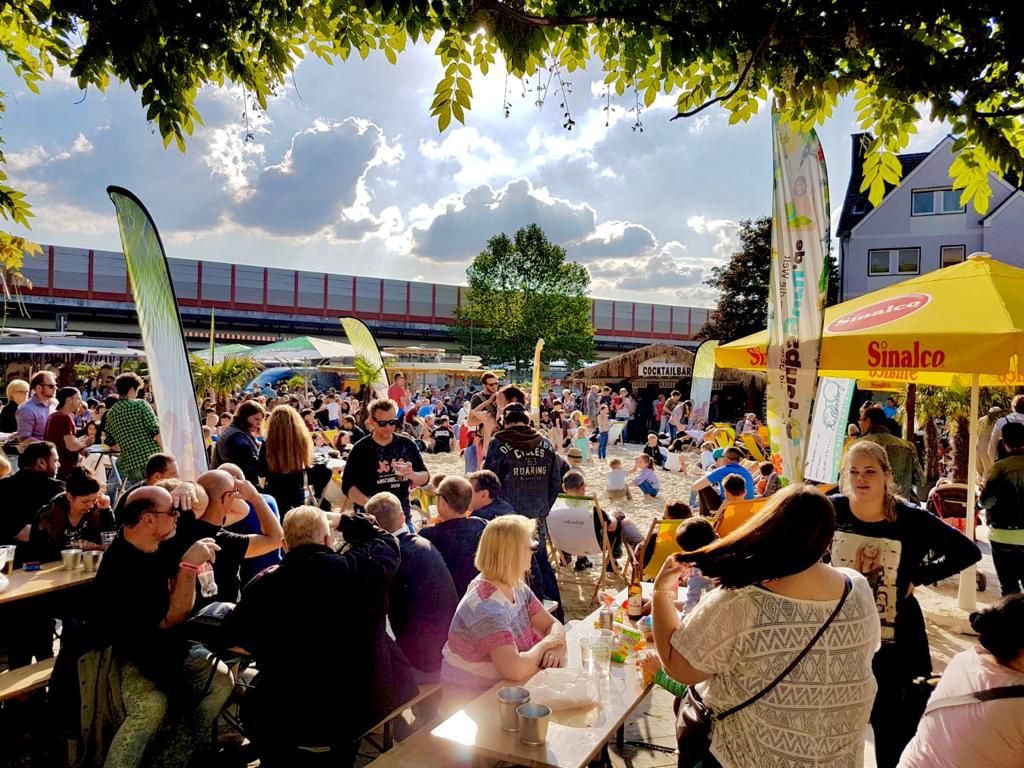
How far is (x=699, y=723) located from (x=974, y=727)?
78 cm

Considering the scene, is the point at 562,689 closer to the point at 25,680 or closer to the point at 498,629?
the point at 498,629

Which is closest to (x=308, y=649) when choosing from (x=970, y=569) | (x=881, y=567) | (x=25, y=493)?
(x=881, y=567)

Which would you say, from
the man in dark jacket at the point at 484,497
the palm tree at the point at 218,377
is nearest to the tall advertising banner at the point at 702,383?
the palm tree at the point at 218,377

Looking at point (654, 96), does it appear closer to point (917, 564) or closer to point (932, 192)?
point (917, 564)

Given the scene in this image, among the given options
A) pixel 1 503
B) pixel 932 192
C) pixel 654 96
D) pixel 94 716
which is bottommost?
pixel 94 716

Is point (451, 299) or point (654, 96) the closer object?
point (654, 96)

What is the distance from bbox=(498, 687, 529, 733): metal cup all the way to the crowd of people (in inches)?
13.2

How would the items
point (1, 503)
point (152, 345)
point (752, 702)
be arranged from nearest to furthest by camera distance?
1. point (752, 702)
2. point (1, 503)
3. point (152, 345)

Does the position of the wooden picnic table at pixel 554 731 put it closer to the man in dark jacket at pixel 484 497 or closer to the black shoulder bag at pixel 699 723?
the black shoulder bag at pixel 699 723

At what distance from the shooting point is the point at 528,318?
46.3 m

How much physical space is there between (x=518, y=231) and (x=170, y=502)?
150 ft

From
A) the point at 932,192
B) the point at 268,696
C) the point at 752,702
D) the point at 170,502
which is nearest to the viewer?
the point at 752,702

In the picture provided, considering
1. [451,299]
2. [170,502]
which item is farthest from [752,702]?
[451,299]

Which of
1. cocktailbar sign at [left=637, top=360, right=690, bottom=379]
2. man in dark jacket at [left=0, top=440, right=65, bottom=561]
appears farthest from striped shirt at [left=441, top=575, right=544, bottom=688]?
cocktailbar sign at [left=637, top=360, right=690, bottom=379]
